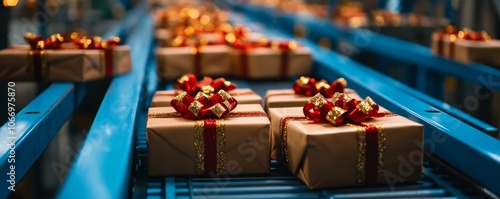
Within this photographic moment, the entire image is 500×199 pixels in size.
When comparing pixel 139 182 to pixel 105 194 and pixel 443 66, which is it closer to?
pixel 105 194

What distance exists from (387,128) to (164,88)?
2.58 metres

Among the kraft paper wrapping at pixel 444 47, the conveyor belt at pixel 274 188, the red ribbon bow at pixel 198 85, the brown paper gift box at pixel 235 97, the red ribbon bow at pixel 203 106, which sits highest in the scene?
the red ribbon bow at pixel 203 106

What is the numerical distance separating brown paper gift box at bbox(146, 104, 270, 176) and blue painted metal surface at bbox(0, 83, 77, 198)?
0.45 metres

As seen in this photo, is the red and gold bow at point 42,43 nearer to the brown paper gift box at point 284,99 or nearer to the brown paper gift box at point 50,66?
the brown paper gift box at point 50,66

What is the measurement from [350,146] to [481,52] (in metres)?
2.78

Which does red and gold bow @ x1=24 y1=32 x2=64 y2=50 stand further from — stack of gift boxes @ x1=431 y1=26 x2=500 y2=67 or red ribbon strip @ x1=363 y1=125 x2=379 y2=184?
stack of gift boxes @ x1=431 y1=26 x2=500 y2=67

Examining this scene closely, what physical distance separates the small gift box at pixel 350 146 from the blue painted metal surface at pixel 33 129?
3.06 ft

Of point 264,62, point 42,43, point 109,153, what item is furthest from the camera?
point 264,62

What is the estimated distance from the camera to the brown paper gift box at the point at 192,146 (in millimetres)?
2523

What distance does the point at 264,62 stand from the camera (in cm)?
499

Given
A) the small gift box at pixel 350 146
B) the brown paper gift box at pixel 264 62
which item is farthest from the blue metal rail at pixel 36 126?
the brown paper gift box at pixel 264 62

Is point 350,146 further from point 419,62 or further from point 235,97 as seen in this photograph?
point 419,62

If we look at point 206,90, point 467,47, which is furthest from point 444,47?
point 206,90

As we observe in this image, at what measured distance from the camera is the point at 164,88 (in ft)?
15.7
